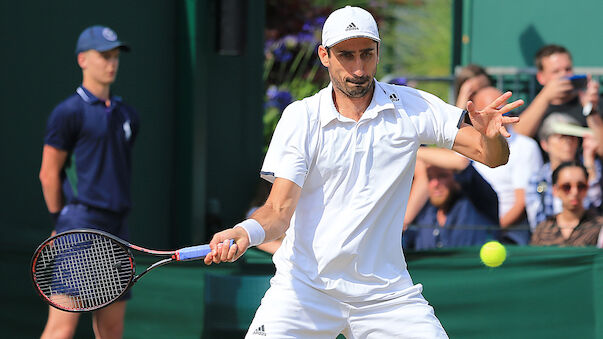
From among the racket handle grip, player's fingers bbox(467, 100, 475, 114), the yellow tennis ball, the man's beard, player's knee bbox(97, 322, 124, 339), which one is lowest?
player's knee bbox(97, 322, 124, 339)

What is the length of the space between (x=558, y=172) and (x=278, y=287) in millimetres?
3127

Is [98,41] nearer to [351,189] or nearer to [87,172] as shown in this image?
[87,172]

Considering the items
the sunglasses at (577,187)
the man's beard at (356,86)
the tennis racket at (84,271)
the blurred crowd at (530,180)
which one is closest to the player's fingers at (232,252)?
the tennis racket at (84,271)

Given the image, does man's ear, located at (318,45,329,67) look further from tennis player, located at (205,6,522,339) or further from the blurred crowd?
the blurred crowd

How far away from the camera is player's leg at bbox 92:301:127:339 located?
595 centimetres

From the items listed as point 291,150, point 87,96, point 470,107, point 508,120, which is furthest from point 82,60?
point 508,120

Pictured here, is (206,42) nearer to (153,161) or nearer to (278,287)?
(153,161)

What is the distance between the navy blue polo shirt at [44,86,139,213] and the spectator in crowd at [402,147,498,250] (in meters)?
2.07

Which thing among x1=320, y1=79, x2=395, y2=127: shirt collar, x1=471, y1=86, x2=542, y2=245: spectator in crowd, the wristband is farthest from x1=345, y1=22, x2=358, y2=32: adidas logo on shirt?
x1=471, y1=86, x2=542, y2=245: spectator in crowd

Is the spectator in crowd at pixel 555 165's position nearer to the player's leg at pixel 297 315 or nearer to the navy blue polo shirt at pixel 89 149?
the navy blue polo shirt at pixel 89 149

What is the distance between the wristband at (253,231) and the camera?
4.21 metres

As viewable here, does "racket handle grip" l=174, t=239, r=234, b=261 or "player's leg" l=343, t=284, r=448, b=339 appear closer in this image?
"racket handle grip" l=174, t=239, r=234, b=261

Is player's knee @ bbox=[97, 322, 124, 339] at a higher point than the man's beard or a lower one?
lower

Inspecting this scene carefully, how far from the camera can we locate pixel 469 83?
7.52 metres
